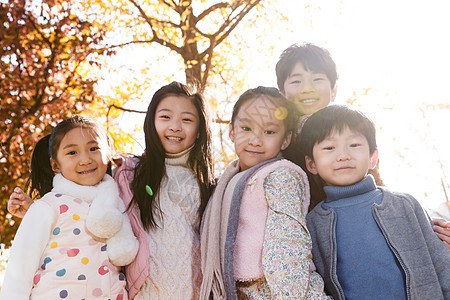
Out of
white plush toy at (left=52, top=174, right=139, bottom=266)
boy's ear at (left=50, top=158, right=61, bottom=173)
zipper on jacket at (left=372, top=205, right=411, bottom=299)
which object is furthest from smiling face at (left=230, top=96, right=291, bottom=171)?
boy's ear at (left=50, top=158, right=61, bottom=173)

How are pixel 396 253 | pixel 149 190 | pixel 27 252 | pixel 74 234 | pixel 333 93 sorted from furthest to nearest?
pixel 333 93 → pixel 149 190 → pixel 74 234 → pixel 27 252 → pixel 396 253

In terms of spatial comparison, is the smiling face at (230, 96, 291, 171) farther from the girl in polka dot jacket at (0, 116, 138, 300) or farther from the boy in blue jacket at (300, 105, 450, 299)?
the girl in polka dot jacket at (0, 116, 138, 300)

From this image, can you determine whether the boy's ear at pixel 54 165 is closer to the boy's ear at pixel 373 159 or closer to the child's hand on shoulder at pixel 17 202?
the child's hand on shoulder at pixel 17 202

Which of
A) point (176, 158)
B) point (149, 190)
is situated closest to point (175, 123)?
point (176, 158)

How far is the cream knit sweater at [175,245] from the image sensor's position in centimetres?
222

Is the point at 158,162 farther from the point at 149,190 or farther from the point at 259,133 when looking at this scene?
the point at 259,133

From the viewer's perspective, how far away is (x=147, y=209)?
2348 millimetres

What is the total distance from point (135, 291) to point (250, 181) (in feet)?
2.80

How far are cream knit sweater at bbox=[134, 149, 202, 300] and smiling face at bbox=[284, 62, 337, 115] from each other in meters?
0.81

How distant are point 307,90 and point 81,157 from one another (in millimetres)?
1388

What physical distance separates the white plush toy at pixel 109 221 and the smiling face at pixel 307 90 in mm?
1217

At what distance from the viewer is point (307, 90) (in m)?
2.53

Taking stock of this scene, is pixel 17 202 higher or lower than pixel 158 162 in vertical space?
lower

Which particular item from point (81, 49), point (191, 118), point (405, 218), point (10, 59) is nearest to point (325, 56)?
point (191, 118)
